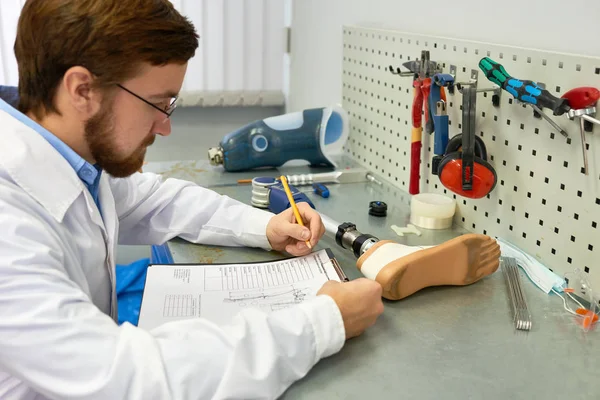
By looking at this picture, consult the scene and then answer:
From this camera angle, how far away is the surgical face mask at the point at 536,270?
3.47 ft

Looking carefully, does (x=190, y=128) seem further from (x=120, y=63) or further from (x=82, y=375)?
(x=82, y=375)

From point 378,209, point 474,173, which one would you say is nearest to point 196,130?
A: point 378,209

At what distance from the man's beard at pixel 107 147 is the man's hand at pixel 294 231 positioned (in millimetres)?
319

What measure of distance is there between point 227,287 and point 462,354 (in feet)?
1.34

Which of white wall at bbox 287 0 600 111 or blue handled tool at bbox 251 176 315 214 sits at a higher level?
white wall at bbox 287 0 600 111

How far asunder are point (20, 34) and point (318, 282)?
2.04 feet

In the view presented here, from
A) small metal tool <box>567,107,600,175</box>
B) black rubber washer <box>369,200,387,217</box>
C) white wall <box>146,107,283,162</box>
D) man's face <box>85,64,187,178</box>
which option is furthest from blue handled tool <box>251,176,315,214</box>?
white wall <box>146,107,283,162</box>

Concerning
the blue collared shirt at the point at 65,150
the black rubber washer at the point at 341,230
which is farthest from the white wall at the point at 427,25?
the blue collared shirt at the point at 65,150

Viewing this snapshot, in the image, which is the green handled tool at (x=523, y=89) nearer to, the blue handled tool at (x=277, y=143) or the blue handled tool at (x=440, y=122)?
the blue handled tool at (x=440, y=122)

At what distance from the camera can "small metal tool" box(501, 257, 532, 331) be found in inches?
37.0

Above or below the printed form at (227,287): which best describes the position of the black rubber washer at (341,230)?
above

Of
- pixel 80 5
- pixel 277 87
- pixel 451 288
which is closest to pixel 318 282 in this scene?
pixel 451 288

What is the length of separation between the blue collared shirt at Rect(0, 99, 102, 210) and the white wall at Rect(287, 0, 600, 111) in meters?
0.84

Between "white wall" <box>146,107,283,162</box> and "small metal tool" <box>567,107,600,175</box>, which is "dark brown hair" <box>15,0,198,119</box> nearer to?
"small metal tool" <box>567,107,600,175</box>
